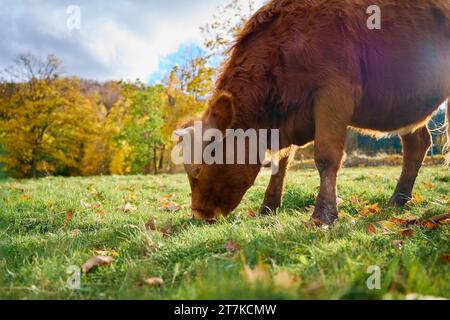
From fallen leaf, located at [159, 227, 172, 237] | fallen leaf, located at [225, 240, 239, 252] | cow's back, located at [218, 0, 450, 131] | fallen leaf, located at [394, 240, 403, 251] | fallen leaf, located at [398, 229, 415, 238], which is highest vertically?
cow's back, located at [218, 0, 450, 131]

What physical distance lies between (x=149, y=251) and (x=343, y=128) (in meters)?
2.26

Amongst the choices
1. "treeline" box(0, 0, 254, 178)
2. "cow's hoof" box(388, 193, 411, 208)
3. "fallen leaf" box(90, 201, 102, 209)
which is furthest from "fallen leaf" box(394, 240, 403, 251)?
"treeline" box(0, 0, 254, 178)

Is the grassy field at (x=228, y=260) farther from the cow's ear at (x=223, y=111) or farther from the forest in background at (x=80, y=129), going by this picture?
the forest in background at (x=80, y=129)

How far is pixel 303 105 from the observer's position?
160 inches

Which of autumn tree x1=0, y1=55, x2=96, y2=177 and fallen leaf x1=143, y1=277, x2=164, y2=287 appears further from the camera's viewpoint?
autumn tree x1=0, y1=55, x2=96, y2=177

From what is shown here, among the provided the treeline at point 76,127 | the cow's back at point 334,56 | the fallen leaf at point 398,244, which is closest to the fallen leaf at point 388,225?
the fallen leaf at point 398,244

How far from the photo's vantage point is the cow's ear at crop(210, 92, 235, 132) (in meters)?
3.96

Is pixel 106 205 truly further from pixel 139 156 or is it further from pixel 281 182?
pixel 139 156

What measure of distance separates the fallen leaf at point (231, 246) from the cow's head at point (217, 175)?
132cm

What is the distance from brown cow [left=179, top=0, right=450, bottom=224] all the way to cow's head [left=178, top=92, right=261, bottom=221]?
0.01 m

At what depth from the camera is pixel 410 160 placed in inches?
227

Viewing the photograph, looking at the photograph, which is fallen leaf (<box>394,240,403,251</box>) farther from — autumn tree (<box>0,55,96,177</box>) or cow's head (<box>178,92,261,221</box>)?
autumn tree (<box>0,55,96,177</box>)

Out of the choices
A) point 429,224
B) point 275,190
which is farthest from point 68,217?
point 429,224

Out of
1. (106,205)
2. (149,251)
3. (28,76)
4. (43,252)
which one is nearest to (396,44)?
(149,251)
